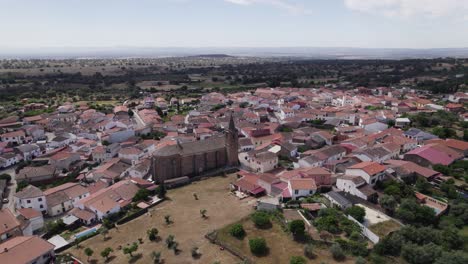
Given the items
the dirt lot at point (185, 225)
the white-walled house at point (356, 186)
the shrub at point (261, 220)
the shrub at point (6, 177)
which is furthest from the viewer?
the shrub at point (6, 177)

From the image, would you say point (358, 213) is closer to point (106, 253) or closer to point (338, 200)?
point (338, 200)

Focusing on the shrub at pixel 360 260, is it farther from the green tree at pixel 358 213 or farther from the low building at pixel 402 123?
the low building at pixel 402 123

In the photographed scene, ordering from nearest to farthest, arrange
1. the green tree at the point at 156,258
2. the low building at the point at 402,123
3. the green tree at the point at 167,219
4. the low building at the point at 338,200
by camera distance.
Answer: the green tree at the point at 156,258 → the green tree at the point at 167,219 → the low building at the point at 338,200 → the low building at the point at 402,123

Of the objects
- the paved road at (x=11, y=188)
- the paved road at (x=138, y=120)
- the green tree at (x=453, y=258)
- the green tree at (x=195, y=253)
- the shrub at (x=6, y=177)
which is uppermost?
the green tree at (x=453, y=258)

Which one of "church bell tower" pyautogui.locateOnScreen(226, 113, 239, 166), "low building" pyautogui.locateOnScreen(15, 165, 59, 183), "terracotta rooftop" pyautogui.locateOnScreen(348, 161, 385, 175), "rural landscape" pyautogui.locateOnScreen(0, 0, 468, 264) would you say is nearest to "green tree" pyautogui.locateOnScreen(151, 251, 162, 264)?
"rural landscape" pyautogui.locateOnScreen(0, 0, 468, 264)

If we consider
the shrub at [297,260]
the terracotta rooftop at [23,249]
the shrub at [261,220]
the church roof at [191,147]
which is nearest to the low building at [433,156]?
the shrub at [261,220]

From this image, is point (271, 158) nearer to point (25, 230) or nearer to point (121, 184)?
point (121, 184)
